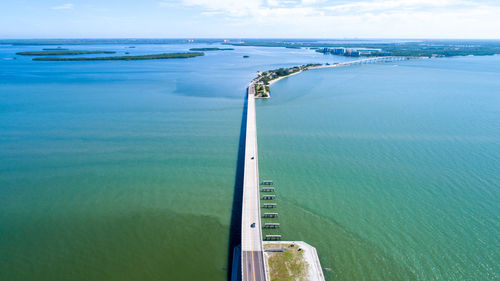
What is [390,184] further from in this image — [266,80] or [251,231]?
[266,80]

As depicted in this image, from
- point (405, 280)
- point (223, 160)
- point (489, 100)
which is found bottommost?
point (405, 280)

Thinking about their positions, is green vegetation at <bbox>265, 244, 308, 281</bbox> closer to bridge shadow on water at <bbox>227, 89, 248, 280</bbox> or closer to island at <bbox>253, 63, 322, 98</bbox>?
bridge shadow on water at <bbox>227, 89, 248, 280</bbox>

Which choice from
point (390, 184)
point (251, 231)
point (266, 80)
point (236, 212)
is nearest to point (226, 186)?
point (236, 212)

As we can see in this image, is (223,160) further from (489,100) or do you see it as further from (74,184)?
(489,100)

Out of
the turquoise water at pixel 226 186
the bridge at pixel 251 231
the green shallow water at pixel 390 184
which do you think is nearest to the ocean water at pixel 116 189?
the turquoise water at pixel 226 186

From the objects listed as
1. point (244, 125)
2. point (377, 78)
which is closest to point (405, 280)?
point (244, 125)
